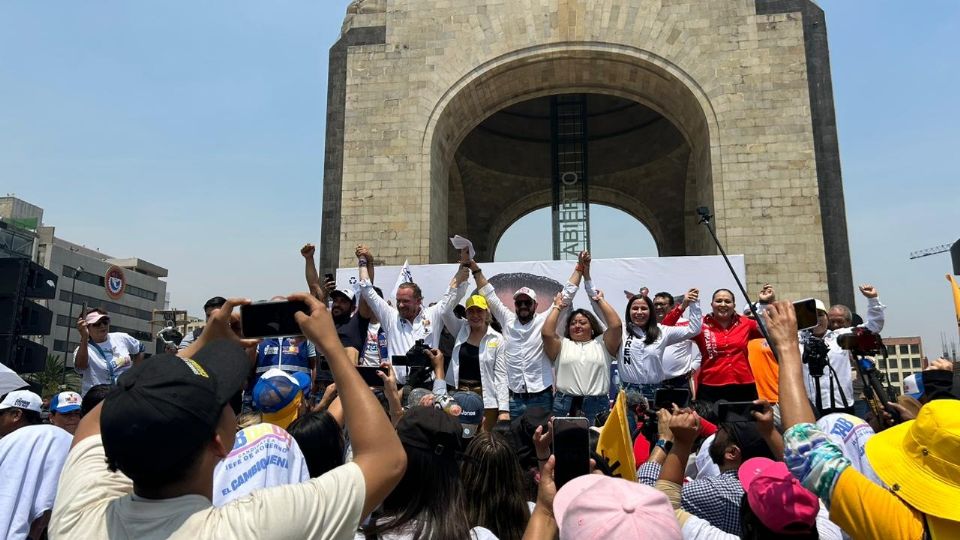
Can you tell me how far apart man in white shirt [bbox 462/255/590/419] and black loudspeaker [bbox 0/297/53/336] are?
10696 mm

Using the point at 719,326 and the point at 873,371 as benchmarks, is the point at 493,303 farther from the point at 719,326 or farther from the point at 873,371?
the point at 873,371

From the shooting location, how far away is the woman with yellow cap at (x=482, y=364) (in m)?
6.29

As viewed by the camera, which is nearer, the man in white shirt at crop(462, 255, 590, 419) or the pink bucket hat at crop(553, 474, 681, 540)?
the pink bucket hat at crop(553, 474, 681, 540)

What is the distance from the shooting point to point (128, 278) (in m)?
71.6

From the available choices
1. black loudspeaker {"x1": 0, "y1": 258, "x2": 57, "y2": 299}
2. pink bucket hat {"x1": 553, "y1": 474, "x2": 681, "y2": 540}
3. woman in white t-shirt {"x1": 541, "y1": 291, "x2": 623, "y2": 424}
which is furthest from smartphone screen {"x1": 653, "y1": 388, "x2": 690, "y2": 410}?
black loudspeaker {"x1": 0, "y1": 258, "x2": 57, "y2": 299}

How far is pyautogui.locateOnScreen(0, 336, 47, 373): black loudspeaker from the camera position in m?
11.8

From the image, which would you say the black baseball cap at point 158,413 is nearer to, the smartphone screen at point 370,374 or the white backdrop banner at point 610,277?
the smartphone screen at point 370,374

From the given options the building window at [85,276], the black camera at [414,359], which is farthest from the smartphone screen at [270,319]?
the building window at [85,276]

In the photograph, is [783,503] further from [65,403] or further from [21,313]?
[21,313]

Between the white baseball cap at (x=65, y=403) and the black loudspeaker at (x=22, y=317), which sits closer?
the white baseball cap at (x=65, y=403)

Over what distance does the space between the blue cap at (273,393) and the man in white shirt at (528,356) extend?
300 centimetres

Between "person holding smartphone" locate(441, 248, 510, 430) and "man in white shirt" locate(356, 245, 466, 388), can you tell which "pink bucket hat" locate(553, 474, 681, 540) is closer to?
"person holding smartphone" locate(441, 248, 510, 430)

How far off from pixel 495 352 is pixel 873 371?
331 centimetres

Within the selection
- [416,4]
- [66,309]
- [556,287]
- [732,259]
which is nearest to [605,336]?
[556,287]
